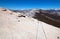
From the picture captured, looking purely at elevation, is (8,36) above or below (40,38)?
above

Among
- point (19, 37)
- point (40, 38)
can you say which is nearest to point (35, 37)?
point (40, 38)

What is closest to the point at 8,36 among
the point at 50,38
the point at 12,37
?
the point at 12,37

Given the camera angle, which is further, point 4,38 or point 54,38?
point 54,38

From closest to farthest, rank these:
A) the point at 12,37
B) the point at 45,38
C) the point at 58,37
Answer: the point at 12,37 → the point at 45,38 → the point at 58,37

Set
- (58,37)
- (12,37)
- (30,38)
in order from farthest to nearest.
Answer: (58,37) → (30,38) → (12,37)

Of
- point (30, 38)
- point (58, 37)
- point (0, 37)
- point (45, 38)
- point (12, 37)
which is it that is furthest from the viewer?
point (58, 37)

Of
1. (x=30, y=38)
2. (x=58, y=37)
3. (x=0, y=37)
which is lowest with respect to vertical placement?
(x=58, y=37)

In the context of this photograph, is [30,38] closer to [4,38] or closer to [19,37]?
[19,37]

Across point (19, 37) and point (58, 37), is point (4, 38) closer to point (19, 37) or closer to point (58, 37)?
point (19, 37)

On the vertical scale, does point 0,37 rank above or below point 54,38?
above
